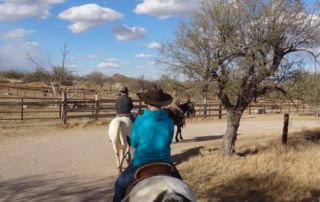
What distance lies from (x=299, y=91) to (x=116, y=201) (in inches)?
411

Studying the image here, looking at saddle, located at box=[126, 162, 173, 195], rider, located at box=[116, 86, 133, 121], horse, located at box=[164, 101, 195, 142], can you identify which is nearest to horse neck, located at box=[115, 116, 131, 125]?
rider, located at box=[116, 86, 133, 121]

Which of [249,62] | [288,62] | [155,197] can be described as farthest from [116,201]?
[288,62]

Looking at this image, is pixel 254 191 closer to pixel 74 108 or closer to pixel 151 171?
pixel 151 171

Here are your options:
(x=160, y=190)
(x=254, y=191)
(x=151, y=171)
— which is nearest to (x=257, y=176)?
(x=254, y=191)

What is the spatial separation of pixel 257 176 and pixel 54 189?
4.77m

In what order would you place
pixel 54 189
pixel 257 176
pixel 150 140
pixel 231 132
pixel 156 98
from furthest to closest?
pixel 231 132 → pixel 257 176 → pixel 54 189 → pixel 156 98 → pixel 150 140

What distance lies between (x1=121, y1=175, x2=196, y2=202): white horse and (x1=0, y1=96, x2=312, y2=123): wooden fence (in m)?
12.8

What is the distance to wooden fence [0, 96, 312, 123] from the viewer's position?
25.1m

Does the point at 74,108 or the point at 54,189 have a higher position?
the point at 74,108

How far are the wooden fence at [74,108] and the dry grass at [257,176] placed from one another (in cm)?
344

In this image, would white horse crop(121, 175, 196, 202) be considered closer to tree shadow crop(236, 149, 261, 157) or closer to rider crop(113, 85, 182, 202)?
rider crop(113, 85, 182, 202)

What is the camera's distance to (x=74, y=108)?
1063 inches

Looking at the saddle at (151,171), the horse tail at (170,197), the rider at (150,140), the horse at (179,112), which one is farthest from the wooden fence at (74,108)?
the horse tail at (170,197)

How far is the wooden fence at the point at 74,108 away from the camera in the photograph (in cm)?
2509
